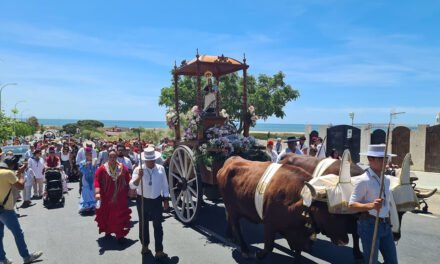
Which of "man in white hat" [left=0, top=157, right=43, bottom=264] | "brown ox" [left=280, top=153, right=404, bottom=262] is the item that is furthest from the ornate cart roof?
"man in white hat" [left=0, top=157, right=43, bottom=264]

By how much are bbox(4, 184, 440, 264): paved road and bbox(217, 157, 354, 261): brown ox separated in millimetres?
579

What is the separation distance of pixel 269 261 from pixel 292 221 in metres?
1.19

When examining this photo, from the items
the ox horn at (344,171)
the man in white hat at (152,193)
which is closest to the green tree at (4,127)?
the man in white hat at (152,193)

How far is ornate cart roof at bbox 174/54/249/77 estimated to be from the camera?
7.59m

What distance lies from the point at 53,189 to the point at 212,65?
578 cm

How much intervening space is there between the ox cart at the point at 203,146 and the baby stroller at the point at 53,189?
12.9 feet

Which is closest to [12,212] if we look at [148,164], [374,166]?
[148,164]

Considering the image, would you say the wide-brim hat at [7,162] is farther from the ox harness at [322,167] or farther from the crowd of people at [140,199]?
the ox harness at [322,167]

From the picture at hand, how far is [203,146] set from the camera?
6.99m

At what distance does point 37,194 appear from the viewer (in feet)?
37.1

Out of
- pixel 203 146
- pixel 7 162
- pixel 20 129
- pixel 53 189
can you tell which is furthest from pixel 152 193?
pixel 20 129

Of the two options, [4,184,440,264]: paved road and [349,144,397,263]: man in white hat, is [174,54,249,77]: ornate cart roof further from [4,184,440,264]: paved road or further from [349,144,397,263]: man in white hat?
[349,144,397,263]: man in white hat

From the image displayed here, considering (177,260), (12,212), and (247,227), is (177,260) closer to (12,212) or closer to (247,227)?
(247,227)

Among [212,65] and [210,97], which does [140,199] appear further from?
[212,65]
